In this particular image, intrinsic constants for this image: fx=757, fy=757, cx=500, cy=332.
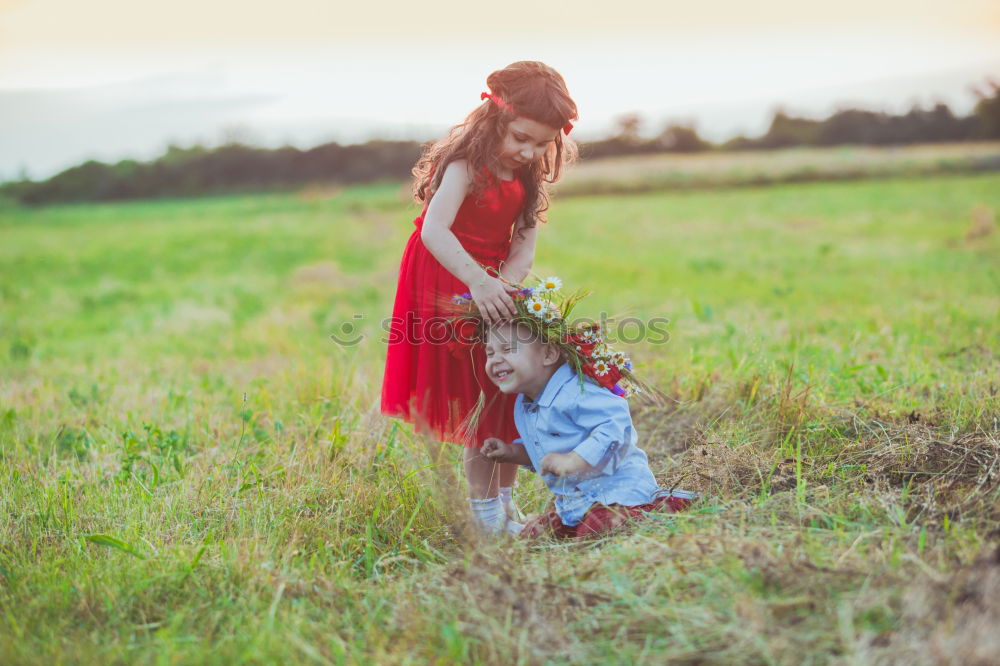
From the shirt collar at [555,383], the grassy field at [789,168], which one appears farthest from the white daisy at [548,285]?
the grassy field at [789,168]

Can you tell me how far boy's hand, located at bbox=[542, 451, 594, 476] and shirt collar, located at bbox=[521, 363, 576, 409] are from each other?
26cm

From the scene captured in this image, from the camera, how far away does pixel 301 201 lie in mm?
29594

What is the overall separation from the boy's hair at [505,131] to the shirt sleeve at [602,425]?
0.89m

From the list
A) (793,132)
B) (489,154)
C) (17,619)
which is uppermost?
(793,132)

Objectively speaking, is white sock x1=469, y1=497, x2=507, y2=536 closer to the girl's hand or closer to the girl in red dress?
the girl in red dress

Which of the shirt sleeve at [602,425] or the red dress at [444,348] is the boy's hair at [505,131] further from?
the shirt sleeve at [602,425]

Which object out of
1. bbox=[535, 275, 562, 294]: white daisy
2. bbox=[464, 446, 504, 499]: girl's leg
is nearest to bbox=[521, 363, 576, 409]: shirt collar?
bbox=[535, 275, 562, 294]: white daisy

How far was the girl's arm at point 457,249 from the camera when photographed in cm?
288

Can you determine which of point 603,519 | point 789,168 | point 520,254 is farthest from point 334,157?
point 603,519

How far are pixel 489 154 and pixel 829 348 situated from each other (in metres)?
3.10

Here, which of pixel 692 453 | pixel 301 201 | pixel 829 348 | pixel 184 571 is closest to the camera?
pixel 184 571

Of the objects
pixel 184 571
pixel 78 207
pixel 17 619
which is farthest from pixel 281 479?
pixel 78 207

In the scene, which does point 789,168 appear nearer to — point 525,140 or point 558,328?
point 525,140

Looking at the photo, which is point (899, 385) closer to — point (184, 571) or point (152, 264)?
point (184, 571)
